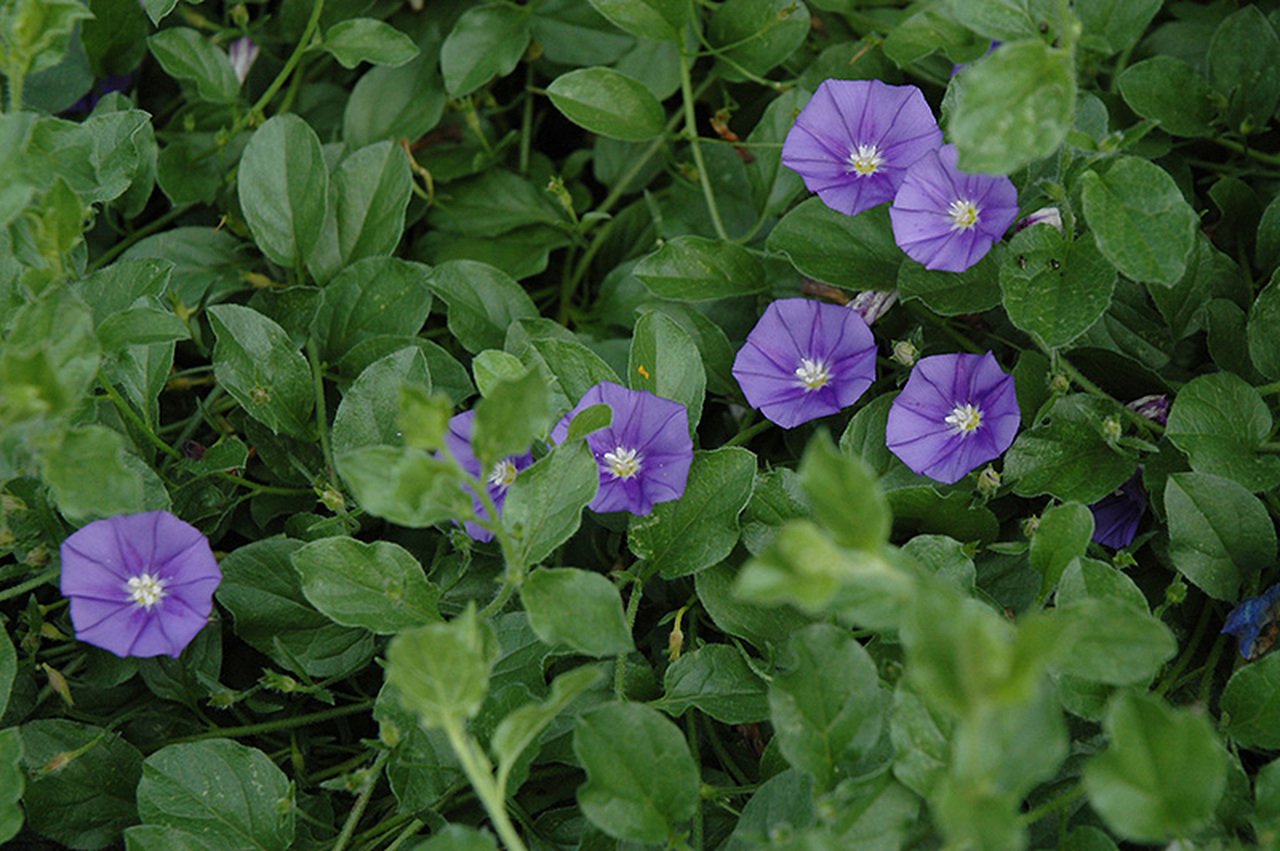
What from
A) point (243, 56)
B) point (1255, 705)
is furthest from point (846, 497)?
point (243, 56)

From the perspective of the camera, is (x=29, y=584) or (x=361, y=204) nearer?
(x=29, y=584)

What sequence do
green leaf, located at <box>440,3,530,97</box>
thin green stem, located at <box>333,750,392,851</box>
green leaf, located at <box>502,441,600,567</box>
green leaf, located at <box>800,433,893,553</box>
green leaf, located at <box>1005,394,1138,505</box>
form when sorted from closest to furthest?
green leaf, located at <box>800,433,893,553</box> → green leaf, located at <box>502,441,600,567</box> → thin green stem, located at <box>333,750,392,851</box> → green leaf, located at <box>1005,394,1138,505</box> → green leaf, located at <box>440,3,530,97</box>

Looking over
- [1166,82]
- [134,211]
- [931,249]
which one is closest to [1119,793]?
[931,249]

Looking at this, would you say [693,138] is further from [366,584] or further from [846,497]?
[846,497]

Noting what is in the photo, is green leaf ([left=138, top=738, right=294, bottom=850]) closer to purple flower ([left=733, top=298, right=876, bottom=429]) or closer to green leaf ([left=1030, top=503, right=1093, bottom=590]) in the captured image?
purple flower ([left=733, top=298, right=876, bottom=429])

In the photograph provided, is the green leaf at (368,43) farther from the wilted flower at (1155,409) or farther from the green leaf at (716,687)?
the wilted flower at (1155,409)

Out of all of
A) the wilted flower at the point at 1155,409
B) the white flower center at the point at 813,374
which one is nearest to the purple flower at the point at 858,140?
the white flower center at the point at 813,374

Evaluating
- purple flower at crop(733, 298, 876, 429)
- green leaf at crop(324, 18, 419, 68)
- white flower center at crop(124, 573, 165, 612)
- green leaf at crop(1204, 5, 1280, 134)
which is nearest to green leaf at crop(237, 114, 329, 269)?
green leaf at crop(324, 18, 419, 68)
